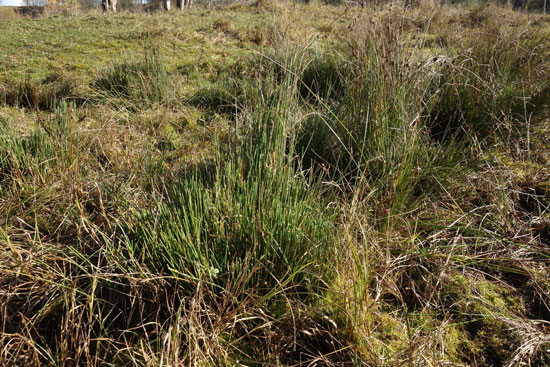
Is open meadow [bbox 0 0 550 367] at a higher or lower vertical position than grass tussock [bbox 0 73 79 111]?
lower

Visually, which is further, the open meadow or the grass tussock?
the grass tussock

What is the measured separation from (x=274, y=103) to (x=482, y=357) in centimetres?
Result: 130

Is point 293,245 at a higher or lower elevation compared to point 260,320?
higher

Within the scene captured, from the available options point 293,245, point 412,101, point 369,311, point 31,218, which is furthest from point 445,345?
point 31,218

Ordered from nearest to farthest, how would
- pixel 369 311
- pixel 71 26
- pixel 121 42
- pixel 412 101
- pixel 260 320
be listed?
pixel 369 311
pixel 260 320
pixel 412 101
pixel 121 42
pixel 71 26

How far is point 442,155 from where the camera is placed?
208 cm

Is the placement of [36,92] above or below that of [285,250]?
above

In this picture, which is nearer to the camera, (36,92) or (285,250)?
(285,250)

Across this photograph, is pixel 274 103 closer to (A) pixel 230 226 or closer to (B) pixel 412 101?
(A) pixel 230 226

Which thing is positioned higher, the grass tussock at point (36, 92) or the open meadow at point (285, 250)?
the grass tussock at point (36, 92)

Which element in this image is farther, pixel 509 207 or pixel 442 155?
pixel 442 155

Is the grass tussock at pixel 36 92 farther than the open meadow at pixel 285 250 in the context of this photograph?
Yes

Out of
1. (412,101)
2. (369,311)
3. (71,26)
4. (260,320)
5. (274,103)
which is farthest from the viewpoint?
(71,26)

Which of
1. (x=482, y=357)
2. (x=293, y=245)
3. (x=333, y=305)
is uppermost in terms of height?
(x=293, y=245)
